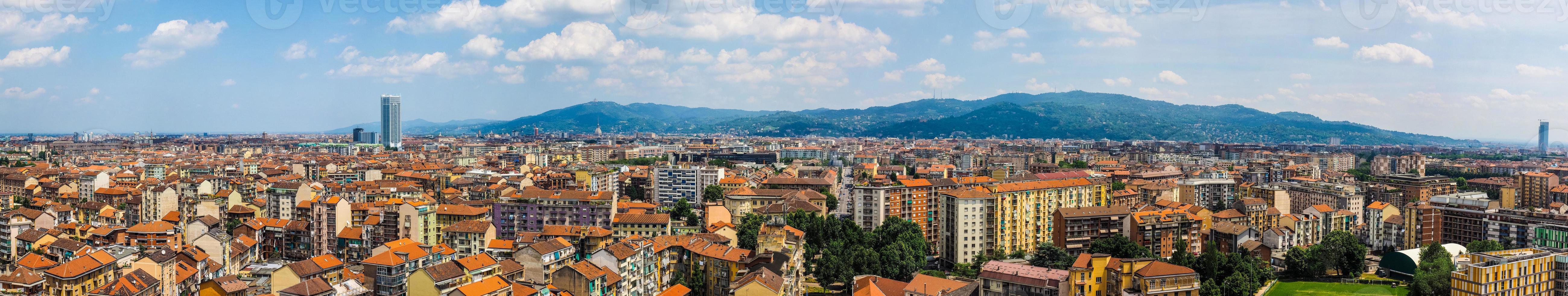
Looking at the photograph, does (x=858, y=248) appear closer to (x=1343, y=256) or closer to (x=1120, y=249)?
(x=1120, y=249)

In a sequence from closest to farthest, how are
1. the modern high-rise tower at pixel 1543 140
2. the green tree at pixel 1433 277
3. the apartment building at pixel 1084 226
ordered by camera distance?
the green tree at pixel 1433 277 < the apartment building at pixel 1084 226 < the modern high-rise tower at pixel 1543 140

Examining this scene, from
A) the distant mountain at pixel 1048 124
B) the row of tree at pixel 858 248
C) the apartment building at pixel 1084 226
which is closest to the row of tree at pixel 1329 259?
the apartment building at pixel 1084 226

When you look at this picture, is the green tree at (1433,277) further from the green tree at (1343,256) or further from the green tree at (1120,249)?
the green tree at (1120,249)

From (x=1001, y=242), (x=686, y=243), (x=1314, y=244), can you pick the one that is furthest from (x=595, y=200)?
(x=1314, y=244)

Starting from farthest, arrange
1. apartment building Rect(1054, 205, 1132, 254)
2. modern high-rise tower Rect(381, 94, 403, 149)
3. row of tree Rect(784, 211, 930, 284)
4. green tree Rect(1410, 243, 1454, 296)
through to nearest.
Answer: modern high-rise tower Rect(381, 94, 403, 149) < apartment building Rect(1054, 205, 1132, 254) < row of tree Rect(784, 211, 930, 284) < green tree Rect(1410, 243, 1454, 296)

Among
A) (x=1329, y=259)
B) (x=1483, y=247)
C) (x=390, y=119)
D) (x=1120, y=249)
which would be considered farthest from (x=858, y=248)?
(x=390, y=119)

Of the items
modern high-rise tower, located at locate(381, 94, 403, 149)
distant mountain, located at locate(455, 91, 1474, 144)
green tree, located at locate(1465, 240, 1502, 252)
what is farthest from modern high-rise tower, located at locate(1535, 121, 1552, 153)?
modern high-rise tower, located at locate(381, 94, 403, 149)

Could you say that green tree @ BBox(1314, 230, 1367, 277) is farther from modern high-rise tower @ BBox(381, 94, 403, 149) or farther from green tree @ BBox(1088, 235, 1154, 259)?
modern high-rise tower @ BBox(381, 94, 403, 149)

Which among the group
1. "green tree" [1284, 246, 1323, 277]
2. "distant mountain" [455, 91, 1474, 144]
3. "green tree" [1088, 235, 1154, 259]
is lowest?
"green tree" [1284, 246, 1323, 277]
